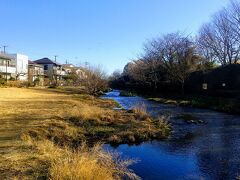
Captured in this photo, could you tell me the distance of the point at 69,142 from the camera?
14.6 meters

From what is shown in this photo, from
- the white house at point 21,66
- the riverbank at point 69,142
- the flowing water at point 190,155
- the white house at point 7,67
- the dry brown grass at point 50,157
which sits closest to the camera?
the dry brown grass at point 50,157

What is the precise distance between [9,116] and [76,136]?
722cm

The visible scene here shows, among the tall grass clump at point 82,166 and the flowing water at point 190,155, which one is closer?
the tall grass clump at point 82,166

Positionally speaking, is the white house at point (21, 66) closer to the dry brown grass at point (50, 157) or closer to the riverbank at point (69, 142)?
the riverbank at point (69, 142)

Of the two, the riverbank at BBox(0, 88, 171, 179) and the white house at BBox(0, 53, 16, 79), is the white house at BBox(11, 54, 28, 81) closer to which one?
the white house at BBox(0, 53, 16, 79)

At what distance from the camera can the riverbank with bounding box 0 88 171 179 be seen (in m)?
8.73

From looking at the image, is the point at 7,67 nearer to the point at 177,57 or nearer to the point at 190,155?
the point at 177,57

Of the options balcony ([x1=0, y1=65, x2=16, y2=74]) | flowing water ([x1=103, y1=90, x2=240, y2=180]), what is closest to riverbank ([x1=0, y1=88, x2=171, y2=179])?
flowing water ([x1=103, y1=90, x2=240, y2=180])

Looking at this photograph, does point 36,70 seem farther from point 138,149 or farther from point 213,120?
point 138,149

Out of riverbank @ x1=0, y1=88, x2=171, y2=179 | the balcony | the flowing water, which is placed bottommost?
the flowing water

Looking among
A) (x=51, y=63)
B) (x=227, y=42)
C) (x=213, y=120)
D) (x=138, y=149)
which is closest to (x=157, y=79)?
(x=227, y=42)

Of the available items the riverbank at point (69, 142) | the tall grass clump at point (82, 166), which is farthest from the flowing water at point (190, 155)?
the tall grass clump at point (82, 166)

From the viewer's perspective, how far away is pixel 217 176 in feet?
35.3

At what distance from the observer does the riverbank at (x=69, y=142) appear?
873cm
